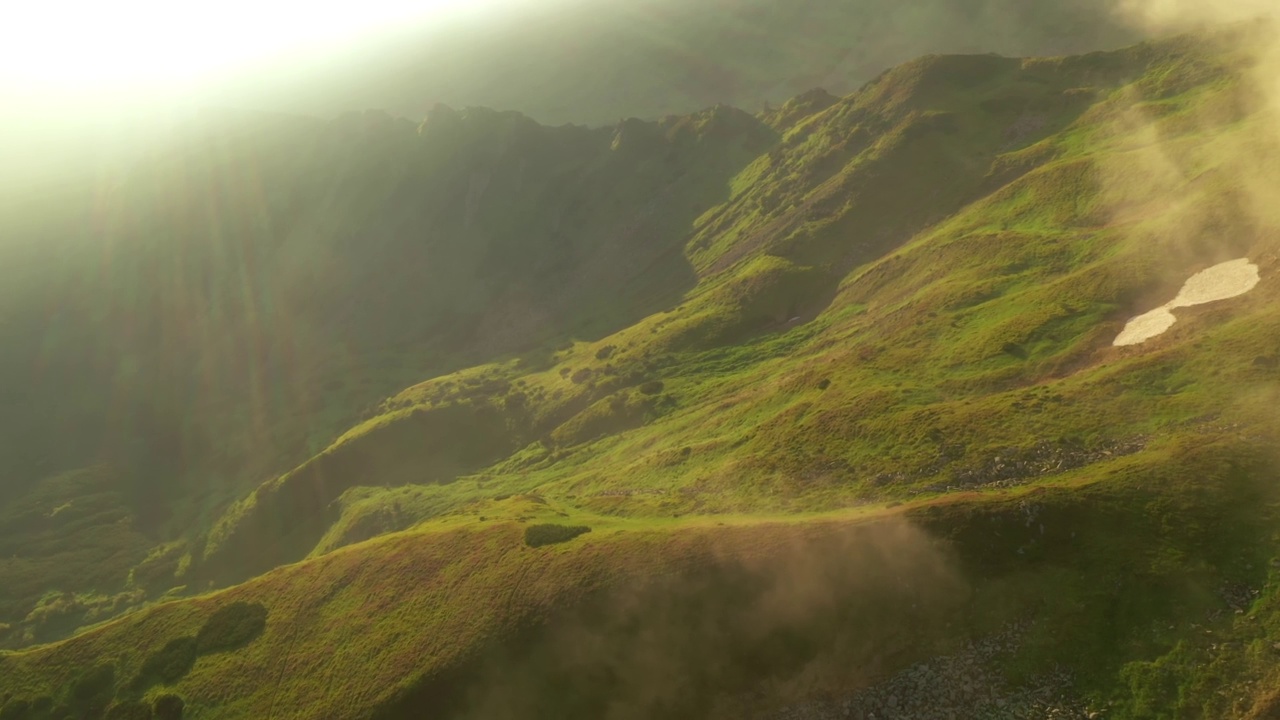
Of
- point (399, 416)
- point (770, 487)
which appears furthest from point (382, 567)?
point (399, 416)

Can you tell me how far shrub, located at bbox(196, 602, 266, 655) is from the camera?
65500 mm

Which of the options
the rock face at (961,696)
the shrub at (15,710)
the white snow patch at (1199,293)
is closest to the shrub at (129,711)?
the shrub at (15,710)

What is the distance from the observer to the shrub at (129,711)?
6156 cm

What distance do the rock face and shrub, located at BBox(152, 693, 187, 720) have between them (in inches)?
2043

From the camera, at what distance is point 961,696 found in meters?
41.2

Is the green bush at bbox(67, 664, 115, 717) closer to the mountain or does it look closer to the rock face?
the mountain

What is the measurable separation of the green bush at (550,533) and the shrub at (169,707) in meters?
33.4

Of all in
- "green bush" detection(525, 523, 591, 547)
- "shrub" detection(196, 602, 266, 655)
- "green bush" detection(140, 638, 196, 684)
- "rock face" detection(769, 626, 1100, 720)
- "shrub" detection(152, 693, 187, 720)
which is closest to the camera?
"rock face" detection(769, 626, 1100, 720)

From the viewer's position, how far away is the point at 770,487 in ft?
221

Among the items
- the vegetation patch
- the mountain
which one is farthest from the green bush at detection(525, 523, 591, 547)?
the vegetation patch

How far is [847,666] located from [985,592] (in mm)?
10234

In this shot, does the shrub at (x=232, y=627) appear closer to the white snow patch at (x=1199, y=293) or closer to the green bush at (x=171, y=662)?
the green bush at (x=171, y=662)

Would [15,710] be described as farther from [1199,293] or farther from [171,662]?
[1199,293]

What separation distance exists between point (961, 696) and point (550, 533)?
34.5m
